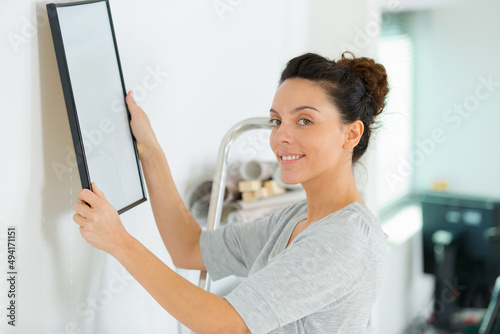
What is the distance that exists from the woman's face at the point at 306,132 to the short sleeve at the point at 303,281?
198 millimetres

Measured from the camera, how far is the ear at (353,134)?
1231 millimetres

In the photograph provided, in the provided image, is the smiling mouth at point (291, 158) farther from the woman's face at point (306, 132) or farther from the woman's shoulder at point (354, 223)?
the woman's shoulder at point (354, 223)

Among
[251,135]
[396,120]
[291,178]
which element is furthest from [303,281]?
[396,120]

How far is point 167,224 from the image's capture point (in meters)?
1.37

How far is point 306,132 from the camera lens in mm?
1181

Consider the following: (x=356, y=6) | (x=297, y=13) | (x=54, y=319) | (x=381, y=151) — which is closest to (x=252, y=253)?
(x=54, y=319)

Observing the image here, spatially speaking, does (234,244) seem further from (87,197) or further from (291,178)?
(87,197)

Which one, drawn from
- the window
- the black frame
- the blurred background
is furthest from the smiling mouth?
the window

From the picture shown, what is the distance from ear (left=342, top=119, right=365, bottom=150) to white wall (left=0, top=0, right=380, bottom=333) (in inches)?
20.5

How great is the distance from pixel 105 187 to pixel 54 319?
30 cm

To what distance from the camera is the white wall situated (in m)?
1.04

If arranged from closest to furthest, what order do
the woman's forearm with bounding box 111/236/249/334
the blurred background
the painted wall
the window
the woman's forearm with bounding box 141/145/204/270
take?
the woman's forearm with bounding box 111/236/249/334 → the blurred background → the woman's forearm with bounding box 141/145/204/270 → the window → the painted wall

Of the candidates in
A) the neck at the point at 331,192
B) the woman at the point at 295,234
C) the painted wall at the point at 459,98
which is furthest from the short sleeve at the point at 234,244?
the painted wall at the point at 459,98

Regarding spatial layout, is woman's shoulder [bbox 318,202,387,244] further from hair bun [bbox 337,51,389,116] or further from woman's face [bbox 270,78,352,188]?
hair bun [bbox 337,51,389,116]
